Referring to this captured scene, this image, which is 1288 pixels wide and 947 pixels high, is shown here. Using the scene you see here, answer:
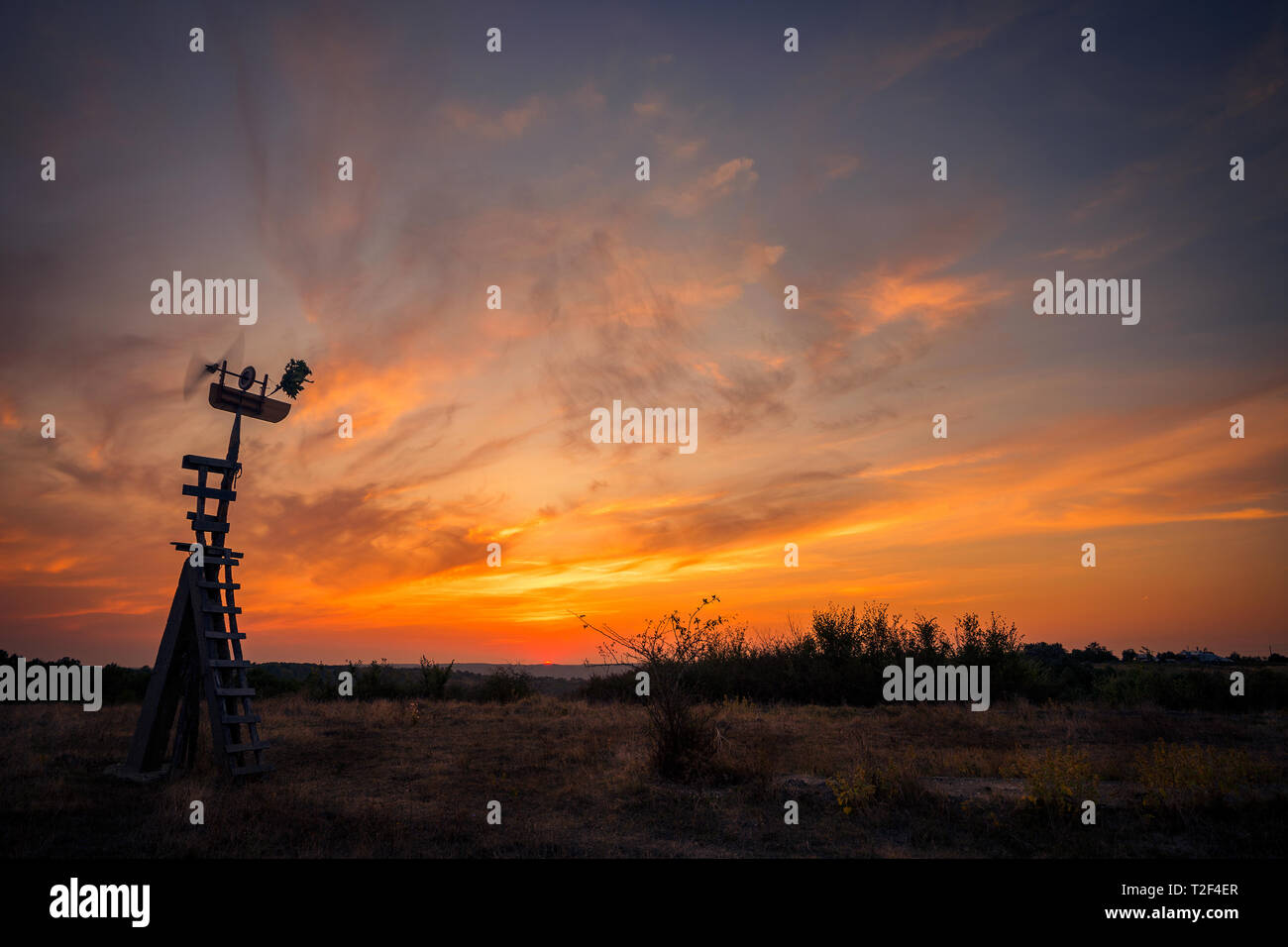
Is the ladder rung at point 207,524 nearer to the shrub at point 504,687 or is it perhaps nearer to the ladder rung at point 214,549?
the ladder rung at point 214,549

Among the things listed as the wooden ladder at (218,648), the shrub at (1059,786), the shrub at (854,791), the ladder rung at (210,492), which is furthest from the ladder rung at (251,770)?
the shrub at (1059,786)

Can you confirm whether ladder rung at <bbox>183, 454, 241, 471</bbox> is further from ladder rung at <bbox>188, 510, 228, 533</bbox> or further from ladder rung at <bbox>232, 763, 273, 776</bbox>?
ladder rung at <bbox>232, 763, 273, 776</bbox>

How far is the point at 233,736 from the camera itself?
35.3ft

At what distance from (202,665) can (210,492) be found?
9.22ft

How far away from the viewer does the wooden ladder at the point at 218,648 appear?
420 inches

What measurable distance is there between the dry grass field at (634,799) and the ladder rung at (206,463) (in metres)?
4.91

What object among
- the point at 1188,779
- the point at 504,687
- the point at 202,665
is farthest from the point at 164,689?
the point at 504,687

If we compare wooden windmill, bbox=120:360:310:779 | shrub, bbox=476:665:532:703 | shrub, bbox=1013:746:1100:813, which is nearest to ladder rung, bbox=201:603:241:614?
wooden windmill, bbox=120:360:310:779

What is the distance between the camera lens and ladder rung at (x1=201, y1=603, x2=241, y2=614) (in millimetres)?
11041

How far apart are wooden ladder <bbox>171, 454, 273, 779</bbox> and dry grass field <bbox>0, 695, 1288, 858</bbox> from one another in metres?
0.54
